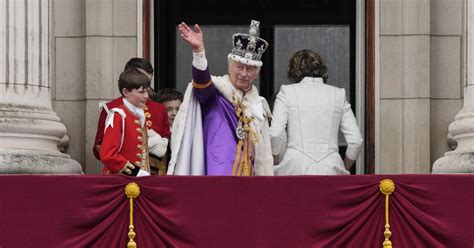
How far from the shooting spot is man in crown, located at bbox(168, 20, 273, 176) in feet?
48.0

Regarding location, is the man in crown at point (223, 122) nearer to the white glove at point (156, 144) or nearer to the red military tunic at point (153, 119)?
the white glove at point (156, 144)

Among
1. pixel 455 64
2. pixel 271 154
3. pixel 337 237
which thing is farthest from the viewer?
pixel 455 64

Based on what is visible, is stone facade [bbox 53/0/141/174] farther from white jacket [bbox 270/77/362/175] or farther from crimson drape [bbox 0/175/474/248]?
crimson drape [bbox 0/175/474/248]

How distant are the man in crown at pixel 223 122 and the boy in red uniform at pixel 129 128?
0.27m

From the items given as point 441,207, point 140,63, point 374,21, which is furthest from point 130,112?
point 374,21

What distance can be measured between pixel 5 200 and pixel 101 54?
147 inches

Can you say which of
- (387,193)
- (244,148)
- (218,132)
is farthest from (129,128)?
(387,193)

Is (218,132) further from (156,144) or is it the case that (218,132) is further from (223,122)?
(156,144)

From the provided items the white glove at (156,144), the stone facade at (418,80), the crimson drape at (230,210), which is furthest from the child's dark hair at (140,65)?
the stone facade at (418,80)

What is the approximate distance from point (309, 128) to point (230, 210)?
1.92 metres

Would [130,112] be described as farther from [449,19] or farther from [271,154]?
[449,19]

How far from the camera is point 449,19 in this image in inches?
690

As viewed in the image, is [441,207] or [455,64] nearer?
[441,207]

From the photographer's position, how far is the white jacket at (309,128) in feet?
51.6
